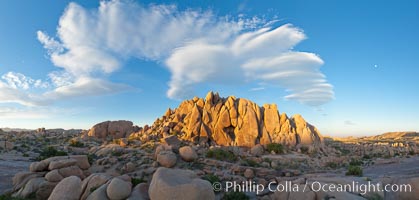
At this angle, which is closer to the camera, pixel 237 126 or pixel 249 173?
pixel 249 173

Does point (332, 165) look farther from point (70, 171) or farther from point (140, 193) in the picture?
point (70, 171)

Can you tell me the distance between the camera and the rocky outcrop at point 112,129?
64.9m

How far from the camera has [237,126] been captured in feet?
174

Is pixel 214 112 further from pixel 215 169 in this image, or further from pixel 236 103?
pixel 215 169

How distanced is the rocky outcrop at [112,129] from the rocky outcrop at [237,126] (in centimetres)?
1344

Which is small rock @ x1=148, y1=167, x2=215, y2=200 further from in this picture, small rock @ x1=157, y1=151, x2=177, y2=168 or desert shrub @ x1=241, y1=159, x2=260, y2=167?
desert shrub @ x1=241, y1=159, x2=260, y2=167

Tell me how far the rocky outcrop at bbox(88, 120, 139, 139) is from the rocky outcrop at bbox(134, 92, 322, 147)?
13.4 meters

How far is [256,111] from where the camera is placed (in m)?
54.7

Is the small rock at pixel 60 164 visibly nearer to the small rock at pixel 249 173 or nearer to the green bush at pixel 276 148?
the small rock at pixel 249 173

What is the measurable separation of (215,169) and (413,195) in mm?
15136

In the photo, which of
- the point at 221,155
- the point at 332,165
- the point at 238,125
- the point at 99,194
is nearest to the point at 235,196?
the point at 99,194

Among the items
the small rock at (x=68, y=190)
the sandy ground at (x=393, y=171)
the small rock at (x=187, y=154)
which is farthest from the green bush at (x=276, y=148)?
the small rock at (x=68, y=190)

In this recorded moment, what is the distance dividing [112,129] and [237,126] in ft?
109

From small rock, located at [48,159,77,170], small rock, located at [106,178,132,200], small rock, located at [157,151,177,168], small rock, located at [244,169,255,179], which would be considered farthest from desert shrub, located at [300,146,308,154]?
small rock, located at [106,178,132,200]
